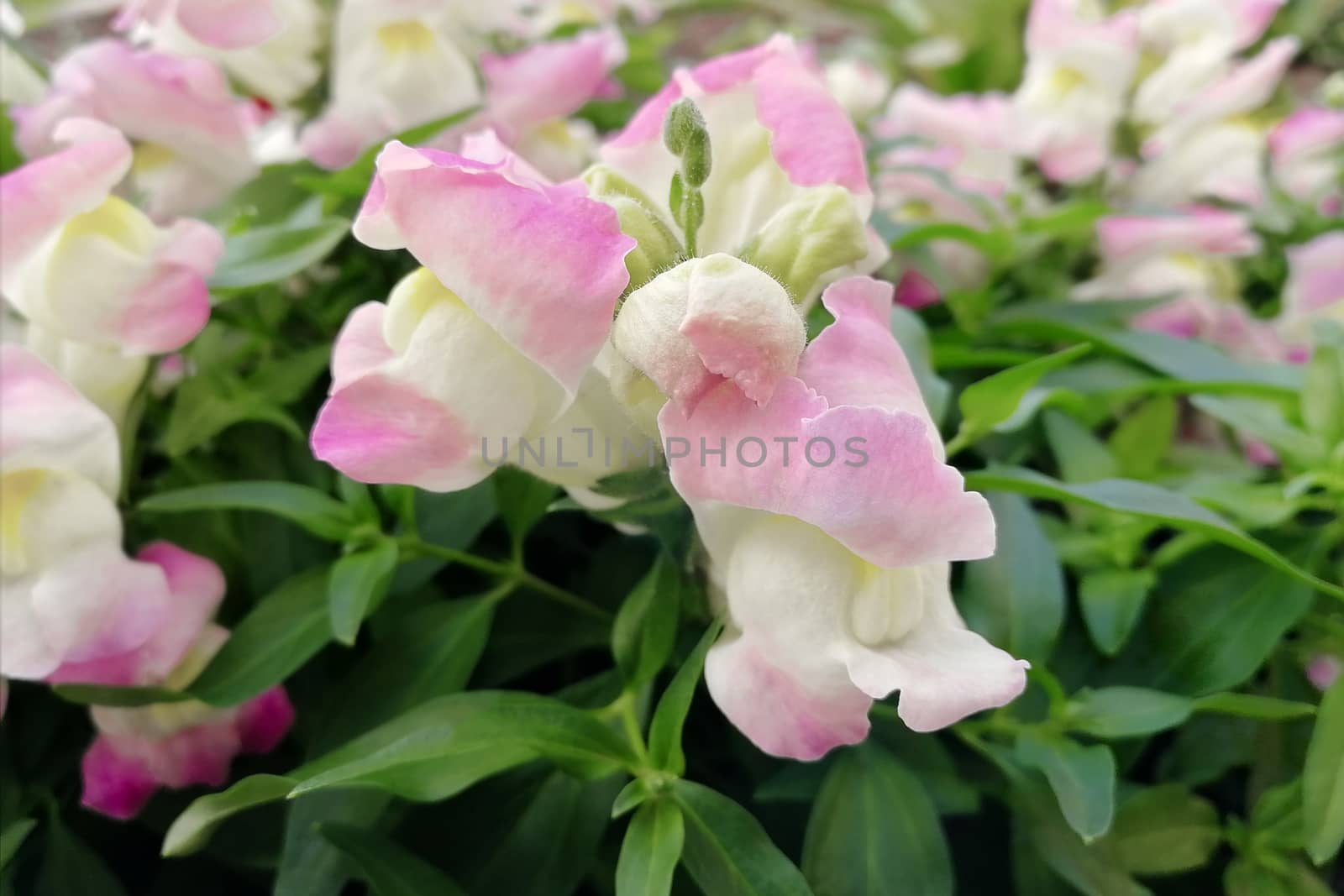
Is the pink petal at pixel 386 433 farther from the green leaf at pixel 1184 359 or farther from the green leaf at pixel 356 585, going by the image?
the green leaf at pixel 1184 359

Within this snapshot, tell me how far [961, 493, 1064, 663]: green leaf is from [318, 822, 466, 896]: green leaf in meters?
0.29

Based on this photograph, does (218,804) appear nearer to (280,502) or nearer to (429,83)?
(280,502)

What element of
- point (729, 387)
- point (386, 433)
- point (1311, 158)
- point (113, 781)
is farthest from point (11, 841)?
point (1311, 158)

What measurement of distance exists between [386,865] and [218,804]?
0.08 m

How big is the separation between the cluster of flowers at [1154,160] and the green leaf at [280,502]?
0.47 meters

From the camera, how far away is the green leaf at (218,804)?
0.37 m

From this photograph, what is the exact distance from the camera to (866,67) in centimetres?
116

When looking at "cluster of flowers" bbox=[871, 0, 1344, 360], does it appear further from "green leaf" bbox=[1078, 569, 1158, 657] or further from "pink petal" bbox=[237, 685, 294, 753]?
"pink petal" bbox=[237, 685, 294, 753]

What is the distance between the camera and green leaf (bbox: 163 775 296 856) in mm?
374

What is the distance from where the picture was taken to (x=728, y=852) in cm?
39

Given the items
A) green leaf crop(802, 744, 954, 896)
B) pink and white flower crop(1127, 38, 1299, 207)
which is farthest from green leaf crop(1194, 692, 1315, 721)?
pink and white flower crop(1127, 38, 1299, 207)

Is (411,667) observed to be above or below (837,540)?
below

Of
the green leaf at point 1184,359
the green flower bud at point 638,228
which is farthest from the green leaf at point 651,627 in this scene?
the green leaf at point 1184,359

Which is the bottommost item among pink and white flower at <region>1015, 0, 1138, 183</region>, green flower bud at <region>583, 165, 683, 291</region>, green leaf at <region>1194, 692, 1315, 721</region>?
green leaf at <region>1194, 692, 1315, 721</region>
